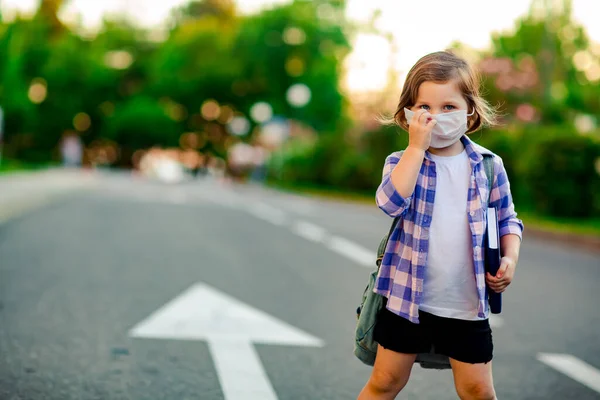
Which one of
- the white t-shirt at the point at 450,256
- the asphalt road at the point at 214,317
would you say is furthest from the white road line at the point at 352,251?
the white t-shirt at the point at 450,256

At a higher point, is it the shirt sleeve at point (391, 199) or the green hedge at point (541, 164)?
the shirt sleeve at point (391, 199)

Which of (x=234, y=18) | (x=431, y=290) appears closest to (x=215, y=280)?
(x=431, y=290)

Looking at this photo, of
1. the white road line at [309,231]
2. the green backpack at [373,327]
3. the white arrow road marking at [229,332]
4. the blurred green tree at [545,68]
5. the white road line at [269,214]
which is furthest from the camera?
the blurred green tree at [545,68]

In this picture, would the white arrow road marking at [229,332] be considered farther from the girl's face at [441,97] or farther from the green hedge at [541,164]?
the green hedge at [541,164]

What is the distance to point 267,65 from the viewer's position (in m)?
59.0

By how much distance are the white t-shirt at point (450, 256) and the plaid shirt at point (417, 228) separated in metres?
0.03

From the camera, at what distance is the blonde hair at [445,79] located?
8.95 ft

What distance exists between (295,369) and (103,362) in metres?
1.00

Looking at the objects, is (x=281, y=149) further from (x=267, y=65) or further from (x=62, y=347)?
(x=62, y=347)

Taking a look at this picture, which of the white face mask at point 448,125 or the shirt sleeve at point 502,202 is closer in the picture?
the white face mask at point 448,125

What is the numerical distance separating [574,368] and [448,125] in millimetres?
2747

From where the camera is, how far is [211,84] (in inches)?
2469

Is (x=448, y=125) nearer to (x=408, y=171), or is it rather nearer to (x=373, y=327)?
(x=408, y=171)

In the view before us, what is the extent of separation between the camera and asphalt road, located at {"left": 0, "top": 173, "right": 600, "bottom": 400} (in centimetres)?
410
